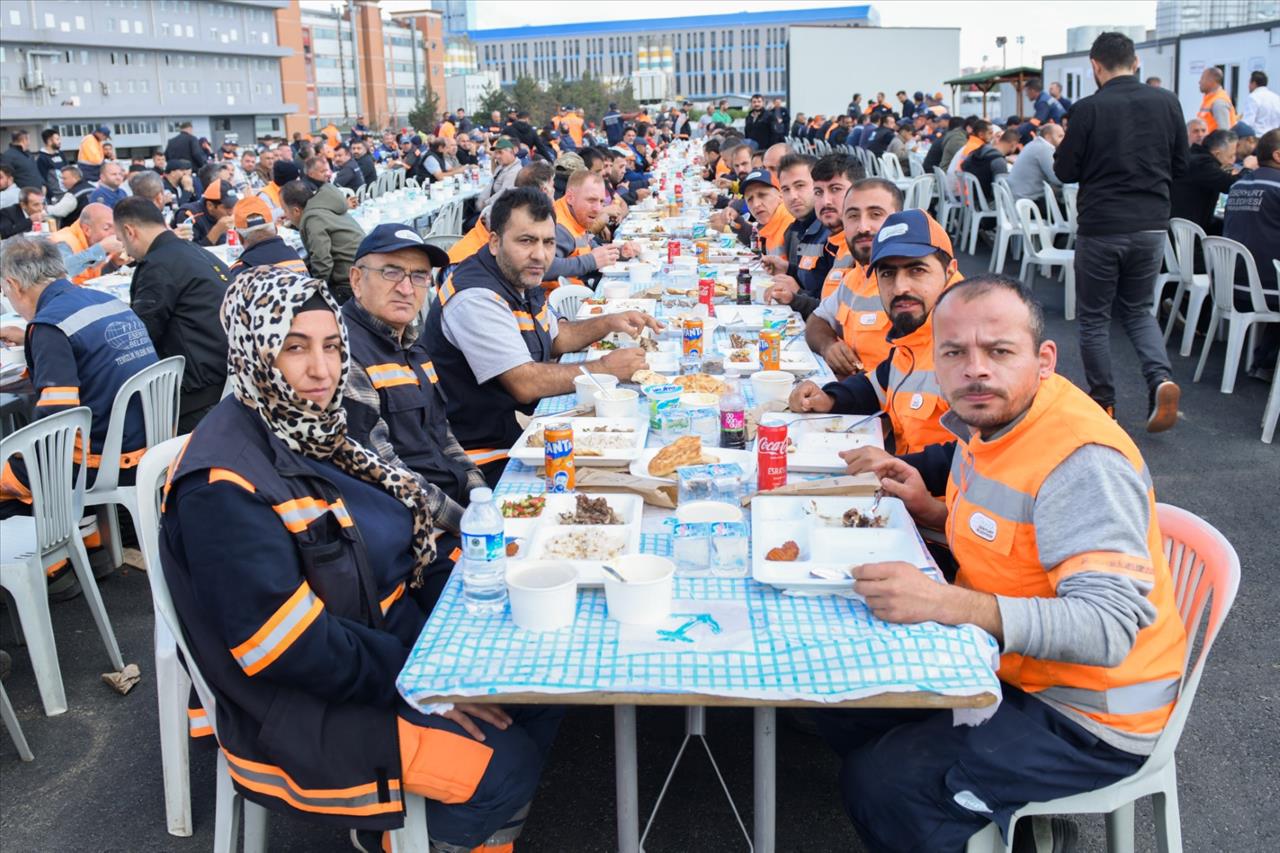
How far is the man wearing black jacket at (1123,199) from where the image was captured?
5.50m

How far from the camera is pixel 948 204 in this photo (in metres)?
12.2

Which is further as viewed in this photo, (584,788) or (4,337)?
(4,337)

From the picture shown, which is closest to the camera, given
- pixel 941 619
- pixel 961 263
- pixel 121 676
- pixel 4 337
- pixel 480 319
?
pixel 941 619

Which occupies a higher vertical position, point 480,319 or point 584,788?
point 480,319

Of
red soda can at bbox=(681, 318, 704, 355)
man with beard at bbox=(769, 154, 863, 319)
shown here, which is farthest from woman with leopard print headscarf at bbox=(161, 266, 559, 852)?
man with beard at bbox=(769, 154, 863, 319)

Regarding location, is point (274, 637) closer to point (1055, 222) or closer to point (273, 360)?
point (273, 360)

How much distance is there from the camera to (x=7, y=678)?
3.51 meters

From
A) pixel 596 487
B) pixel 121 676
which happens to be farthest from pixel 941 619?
pixel 121 676

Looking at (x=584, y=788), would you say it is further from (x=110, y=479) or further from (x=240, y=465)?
(x=110, y=479)

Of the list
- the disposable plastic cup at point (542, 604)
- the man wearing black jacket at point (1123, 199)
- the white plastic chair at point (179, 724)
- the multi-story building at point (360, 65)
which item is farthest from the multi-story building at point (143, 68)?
the disposable plastic cup at point (542, 604)

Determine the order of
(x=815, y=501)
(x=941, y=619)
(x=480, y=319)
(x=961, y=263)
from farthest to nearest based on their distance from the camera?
(x=961, y=263)
(x=480, y=319)
(x=815, y=501)
(x=941, y=619)

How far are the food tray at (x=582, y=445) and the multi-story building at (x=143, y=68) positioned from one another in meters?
41.7

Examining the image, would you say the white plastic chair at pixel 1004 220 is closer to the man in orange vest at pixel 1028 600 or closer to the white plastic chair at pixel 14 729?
the man in orange vest at pixel 1028 600

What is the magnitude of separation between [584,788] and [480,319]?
166 centimetres
